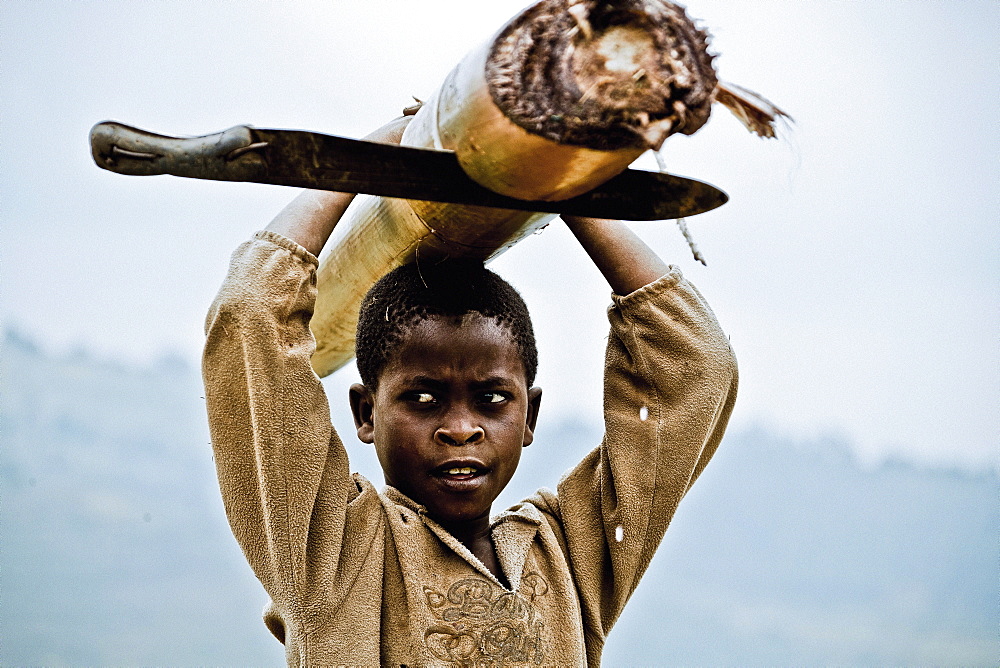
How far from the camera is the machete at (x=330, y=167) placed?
110 centimetres

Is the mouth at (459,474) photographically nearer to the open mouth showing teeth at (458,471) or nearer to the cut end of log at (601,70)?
the open mouth showing teeth at (458,471)

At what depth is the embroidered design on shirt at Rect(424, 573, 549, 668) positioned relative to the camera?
1.45m

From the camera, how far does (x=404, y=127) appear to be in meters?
1.45

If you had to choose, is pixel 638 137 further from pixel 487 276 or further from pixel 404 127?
pixel 487 276

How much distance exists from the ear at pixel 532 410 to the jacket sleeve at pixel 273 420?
1.33 ft

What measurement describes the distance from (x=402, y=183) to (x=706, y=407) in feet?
2.32

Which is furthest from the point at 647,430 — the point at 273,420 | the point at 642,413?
the point at 273,420

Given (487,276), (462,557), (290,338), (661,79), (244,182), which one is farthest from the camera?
(487,276)

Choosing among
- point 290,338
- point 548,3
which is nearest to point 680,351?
point 290,338

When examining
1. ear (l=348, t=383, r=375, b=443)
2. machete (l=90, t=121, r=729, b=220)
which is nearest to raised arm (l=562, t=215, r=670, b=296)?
machete (l=90, t=121, r=729, b=220)

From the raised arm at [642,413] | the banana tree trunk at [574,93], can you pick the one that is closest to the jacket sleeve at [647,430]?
the raised arm at [642,413]

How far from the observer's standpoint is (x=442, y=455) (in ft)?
4.99

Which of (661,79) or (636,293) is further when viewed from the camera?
(636,293)

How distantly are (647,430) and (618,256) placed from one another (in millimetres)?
280
